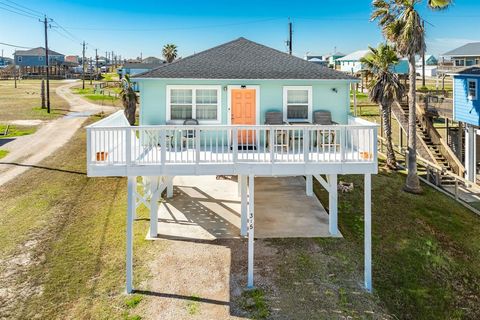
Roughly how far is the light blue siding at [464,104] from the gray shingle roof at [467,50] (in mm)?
36580

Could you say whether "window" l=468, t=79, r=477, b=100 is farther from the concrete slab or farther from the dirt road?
the dirt road

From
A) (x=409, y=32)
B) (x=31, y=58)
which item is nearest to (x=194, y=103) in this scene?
(x=409, y=32)

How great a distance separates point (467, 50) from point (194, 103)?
185 ft

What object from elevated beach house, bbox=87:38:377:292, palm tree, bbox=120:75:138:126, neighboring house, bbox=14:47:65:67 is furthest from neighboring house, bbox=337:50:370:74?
neighboring house, bbox=14:47:65:67

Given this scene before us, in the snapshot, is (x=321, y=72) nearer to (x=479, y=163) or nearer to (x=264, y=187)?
(x=264, y=187)

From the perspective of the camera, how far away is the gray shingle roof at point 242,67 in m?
13.6

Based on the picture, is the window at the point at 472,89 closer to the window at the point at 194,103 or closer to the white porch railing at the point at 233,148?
the white porch railing at the point at 233,148

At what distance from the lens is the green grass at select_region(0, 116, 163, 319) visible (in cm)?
1075

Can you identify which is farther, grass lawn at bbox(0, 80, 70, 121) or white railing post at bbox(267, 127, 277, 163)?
grass lawn at bbox(0, 80, 70, 121)

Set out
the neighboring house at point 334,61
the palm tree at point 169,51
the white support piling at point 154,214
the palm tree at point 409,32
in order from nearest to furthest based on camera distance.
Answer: the white support piling at point 154,214
the palm tree at point 409,32
the palm tree at point 169,51
the neighboring house at point 334,61

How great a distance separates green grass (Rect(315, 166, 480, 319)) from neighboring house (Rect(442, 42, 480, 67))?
145 ft

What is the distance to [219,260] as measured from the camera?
13047 mm

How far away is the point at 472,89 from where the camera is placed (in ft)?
76.0

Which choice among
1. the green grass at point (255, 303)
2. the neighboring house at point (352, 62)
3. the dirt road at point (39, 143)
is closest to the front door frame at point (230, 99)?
the green grass at point (255, 303)
